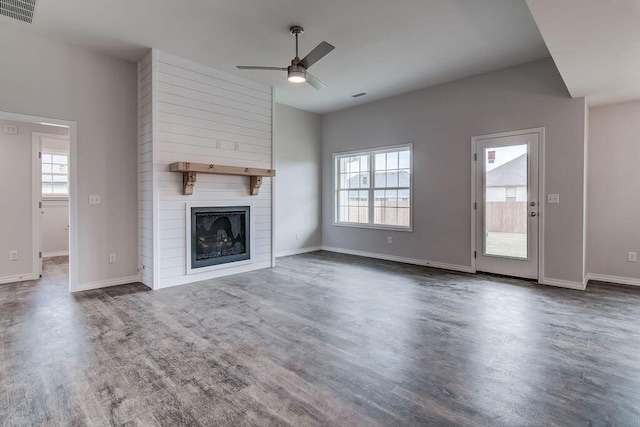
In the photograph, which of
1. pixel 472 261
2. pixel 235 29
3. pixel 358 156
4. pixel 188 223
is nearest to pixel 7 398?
pixel 188 223

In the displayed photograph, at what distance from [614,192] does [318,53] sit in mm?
4532

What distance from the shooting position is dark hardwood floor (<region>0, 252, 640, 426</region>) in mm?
1762

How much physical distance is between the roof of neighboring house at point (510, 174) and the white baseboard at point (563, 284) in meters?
1.35

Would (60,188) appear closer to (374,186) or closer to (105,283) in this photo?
(105,283)

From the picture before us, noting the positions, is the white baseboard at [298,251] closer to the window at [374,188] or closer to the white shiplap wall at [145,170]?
the window at [374,188]

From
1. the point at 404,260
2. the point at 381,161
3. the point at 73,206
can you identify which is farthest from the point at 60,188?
the point at 404,260

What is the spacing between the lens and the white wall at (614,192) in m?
4.33

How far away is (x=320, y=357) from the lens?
2.35 meters

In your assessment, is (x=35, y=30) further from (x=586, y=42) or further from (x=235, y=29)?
(x=586, y=42)

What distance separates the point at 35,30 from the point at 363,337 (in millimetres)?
4845

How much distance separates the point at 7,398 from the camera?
1862mm

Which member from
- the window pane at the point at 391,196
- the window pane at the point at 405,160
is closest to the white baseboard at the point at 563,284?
the window pane at the point at 391,196

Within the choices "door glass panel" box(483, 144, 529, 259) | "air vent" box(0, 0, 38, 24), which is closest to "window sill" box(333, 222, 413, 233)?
"door glass panel" box(483, 144, 529, 259)

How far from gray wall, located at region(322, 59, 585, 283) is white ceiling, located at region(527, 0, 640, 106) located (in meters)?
0.52
